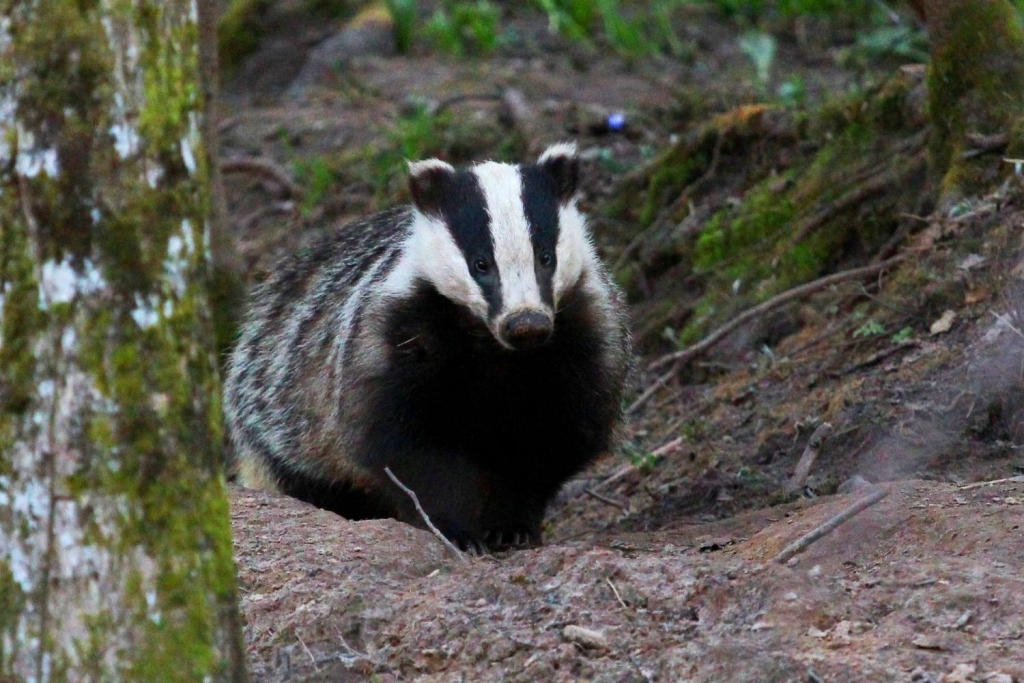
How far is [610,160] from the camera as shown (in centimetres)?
794

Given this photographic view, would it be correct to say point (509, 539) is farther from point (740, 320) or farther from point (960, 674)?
point (960, 674)

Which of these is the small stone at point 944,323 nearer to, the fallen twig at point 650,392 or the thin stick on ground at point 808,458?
the thin stick on ground at point 808,458

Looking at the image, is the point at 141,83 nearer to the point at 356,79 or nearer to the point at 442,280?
the point at 442,280

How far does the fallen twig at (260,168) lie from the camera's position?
29.1 ft

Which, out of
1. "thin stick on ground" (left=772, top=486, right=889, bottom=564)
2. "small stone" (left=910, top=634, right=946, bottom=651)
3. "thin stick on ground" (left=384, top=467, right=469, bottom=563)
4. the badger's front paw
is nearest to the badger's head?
"thin stick on ground" (left=384, top=467, right=469, bottom=563)

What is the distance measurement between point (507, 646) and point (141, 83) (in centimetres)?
144

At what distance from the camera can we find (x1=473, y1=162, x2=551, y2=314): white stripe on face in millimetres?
3885

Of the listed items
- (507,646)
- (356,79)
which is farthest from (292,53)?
(507,646)

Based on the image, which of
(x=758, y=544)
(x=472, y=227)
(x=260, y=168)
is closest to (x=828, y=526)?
(x=758, y=544)

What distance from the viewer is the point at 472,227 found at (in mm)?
4125

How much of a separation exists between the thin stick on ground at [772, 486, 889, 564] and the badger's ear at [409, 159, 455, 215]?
1.60 metres

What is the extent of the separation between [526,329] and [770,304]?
1982 millimetres

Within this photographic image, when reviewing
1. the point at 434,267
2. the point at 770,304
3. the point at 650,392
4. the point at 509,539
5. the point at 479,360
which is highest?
the point at 434,267

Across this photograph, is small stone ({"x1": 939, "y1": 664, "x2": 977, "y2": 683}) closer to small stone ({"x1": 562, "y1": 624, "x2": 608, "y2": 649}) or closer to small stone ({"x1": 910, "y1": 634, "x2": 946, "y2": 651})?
small stone ({"x1": 910, "y1": 634, "x2": 946, "y2": 651})
